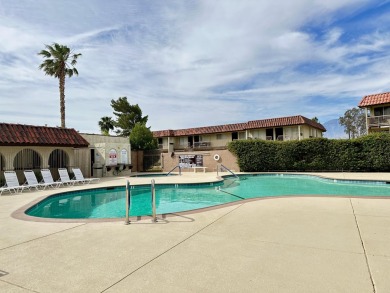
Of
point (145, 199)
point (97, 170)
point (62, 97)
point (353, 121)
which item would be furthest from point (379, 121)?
point (353, 121)

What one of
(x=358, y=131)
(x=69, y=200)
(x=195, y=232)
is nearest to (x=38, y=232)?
(x=195, y=232)

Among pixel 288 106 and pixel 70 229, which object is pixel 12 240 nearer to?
pixel 70 229

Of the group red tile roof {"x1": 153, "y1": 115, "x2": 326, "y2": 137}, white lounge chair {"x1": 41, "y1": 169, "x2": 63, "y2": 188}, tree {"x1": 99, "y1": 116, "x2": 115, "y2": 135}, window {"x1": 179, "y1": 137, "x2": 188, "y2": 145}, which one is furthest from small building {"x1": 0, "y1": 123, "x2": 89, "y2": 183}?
tree {"x1": 99, "y1": 116, "x2": 115, "y2": 135}

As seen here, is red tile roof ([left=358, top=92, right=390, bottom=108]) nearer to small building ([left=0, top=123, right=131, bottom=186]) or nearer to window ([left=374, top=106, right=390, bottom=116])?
window ([left=374, top=106, right=390, bottom=116])

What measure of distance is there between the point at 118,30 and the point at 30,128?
7.78 meters

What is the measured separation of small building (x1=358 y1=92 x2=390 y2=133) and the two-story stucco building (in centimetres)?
568

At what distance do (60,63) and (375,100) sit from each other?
1248 inches

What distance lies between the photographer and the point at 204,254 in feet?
12.4

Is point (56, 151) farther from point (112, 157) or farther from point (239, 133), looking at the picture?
point (239, 133)

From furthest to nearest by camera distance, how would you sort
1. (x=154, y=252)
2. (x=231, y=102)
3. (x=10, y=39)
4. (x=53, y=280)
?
(x=231, y=102), (x=10, y=39), (x=154, y=252), (x=53, y=280)

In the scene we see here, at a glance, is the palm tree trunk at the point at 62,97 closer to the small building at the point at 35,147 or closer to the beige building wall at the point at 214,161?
the small building at the point at 35,147

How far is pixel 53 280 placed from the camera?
3064 mm

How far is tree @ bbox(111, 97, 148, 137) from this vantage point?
3671 cm

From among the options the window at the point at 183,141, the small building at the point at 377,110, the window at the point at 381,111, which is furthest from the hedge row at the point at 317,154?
the window at the point at 183,141
